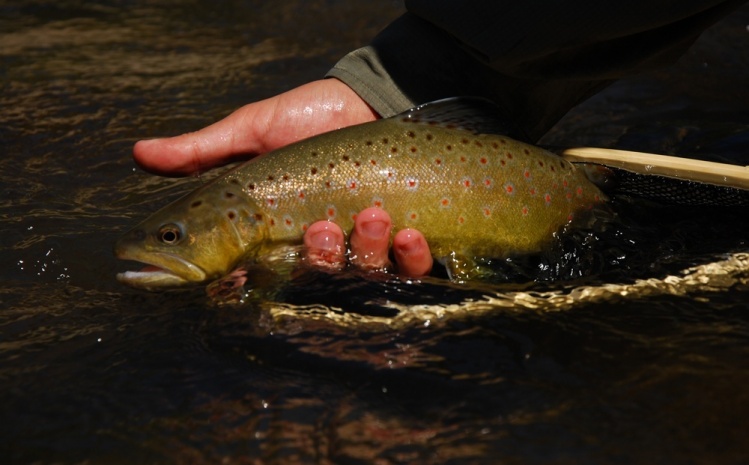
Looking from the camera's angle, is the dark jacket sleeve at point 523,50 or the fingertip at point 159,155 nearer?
the dark jacket sleeve at point 523,50

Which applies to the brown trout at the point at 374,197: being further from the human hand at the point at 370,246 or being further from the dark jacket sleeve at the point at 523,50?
the dark jacket sleeve at the point at 523,50

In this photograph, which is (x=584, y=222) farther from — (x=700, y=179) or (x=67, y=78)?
(x=67, y=78)

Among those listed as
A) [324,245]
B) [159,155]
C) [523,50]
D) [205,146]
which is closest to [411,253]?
[324,245]

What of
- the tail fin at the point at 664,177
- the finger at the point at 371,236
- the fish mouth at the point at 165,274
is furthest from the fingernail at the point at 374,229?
the tail fin at the point at 664,177

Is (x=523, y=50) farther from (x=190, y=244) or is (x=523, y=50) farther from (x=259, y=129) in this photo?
(x=190, y=244)

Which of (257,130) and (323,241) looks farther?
(257,130)

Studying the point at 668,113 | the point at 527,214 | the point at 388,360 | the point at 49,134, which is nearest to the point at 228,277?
the point at 388,360
